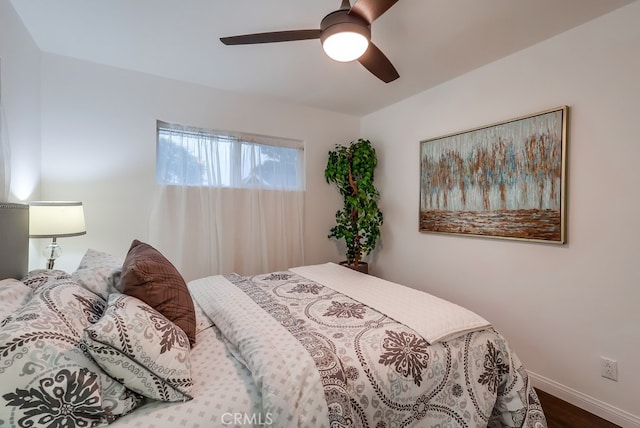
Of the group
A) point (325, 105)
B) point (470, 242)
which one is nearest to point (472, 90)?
point (470, 242)

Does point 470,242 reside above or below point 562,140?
below

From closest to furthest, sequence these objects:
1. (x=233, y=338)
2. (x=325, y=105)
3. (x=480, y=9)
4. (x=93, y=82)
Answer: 1. (x=233, y=338)
2. (x=480, y=9)
3. (x=93, y=82)
4. (x=325, y=105)

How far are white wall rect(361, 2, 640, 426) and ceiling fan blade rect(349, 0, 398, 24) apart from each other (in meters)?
1.45

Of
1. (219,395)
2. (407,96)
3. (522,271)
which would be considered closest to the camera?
(219,395)

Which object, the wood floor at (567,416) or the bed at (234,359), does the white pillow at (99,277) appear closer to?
the bed at (234,359)

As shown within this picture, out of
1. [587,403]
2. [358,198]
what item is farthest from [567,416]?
[358,198]

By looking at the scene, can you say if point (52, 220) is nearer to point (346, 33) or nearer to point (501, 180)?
point (346, 33)

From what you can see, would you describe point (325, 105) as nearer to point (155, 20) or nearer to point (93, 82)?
point (155, 20)

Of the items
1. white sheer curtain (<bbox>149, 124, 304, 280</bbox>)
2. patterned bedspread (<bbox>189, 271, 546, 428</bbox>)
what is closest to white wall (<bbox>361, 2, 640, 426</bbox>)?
patterned bedspread (<bbox>189, 271, 546, 428</bbox>)

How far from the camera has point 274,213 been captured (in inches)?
123

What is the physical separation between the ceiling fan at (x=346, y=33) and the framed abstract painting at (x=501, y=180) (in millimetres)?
1233

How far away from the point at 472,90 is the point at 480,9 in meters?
0.85

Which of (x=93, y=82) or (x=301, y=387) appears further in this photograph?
(x=93, y=82)

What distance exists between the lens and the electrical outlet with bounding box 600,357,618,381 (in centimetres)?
170
